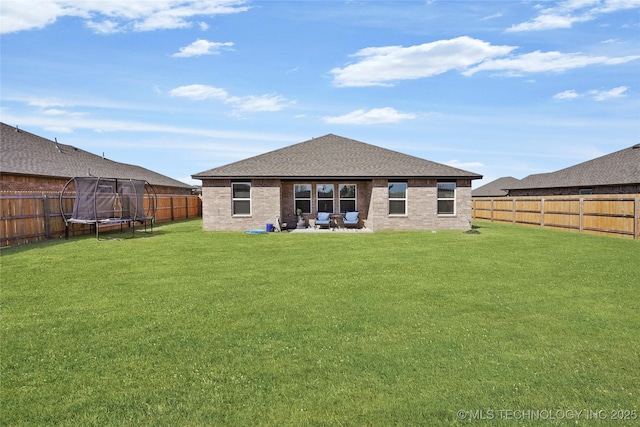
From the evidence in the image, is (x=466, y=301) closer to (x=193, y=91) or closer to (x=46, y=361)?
(x=46, y=361)

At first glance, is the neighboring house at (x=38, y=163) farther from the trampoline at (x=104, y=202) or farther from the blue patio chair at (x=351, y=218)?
the blue patio chair at (x=351, y=218)

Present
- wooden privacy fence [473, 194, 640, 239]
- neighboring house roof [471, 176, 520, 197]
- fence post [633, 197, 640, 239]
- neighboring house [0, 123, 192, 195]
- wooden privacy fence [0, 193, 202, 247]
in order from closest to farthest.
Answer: wooden privacy fence [0, 193, 202, 247]
fence post [633, 197, 640, 239]
wooden privacy fence [473, 194, 640, 239]
neighboring house [0, 123, 192, 195]
neighboring house roof [471, 176, 520, 197]

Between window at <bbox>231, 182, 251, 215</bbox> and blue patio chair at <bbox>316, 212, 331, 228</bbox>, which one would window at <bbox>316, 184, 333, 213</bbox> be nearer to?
blue patio chair at <bbox>316, 212, 331, 228</bbox>

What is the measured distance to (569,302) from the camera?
673 centimetres

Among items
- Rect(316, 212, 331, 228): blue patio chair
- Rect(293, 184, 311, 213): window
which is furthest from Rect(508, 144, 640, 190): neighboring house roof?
Rect(293, 184, 311, 213): window

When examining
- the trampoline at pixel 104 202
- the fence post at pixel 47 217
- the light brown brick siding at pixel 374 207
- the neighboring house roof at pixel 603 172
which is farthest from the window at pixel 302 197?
the neighboring house roof at pixel 603 172

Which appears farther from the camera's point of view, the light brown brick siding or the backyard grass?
the light brown brick siding

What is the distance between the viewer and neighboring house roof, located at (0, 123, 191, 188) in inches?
843

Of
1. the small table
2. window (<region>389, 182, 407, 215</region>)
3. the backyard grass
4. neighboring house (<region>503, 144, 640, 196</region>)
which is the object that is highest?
neighboring house (<region>503, 144, 640, 196</region>)

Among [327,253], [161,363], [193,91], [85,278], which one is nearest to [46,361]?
[161,363]

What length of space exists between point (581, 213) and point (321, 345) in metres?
19.7

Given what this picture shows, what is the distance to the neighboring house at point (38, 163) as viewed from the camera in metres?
20.4

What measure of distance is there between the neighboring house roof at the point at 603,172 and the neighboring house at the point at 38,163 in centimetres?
3463

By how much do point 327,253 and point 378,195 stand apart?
29.5ft
